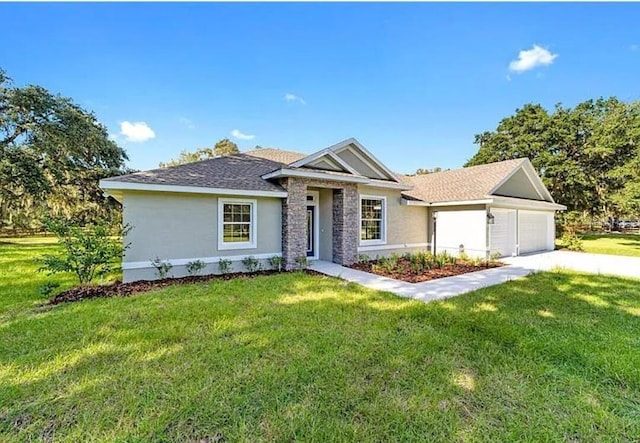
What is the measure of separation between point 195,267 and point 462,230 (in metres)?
11.3

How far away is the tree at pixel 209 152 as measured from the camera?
34844mm

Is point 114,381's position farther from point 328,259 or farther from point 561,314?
point 328,259

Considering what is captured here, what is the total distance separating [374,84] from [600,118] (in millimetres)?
23284

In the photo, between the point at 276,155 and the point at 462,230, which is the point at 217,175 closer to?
the point at 276,155

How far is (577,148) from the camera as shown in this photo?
24500 millimetres

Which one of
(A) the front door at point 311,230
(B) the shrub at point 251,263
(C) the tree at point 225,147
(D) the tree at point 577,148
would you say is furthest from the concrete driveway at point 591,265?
(C) the tree at point 225,147

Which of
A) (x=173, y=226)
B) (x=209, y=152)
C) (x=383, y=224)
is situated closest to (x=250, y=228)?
(x=173, y=226)

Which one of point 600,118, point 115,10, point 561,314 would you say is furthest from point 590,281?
point 600,118

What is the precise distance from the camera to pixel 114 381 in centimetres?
320

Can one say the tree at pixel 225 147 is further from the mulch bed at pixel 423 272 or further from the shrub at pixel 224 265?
the mulch bed at pixel 423 272

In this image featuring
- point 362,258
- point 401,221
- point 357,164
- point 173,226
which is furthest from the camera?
point 401,221

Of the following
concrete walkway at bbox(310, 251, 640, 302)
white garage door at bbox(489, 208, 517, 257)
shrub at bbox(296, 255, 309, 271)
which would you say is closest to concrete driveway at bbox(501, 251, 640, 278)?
concrete walkway at bbox(310, 251, 640, 302)

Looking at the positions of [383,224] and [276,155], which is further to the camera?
[276,155]

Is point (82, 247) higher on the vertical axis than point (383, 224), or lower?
lower
